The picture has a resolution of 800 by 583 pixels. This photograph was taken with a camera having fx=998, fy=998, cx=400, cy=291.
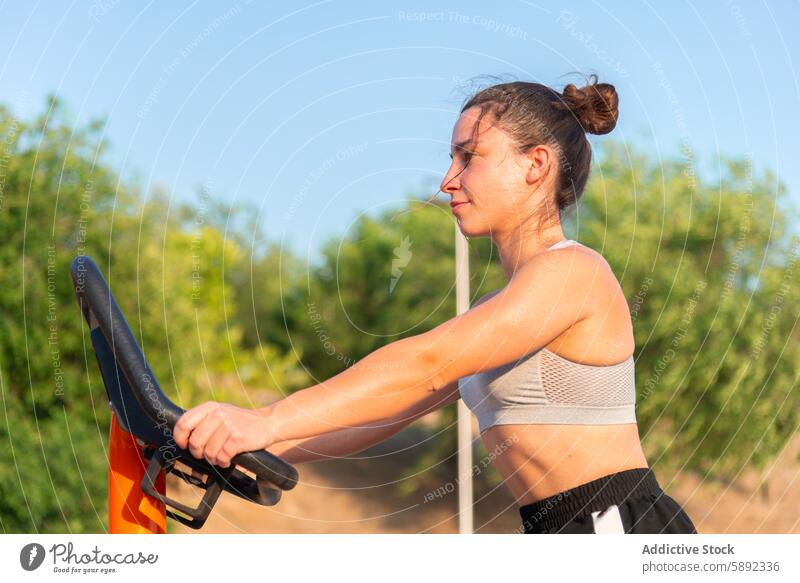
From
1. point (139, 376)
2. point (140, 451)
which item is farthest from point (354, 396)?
point (140, 451)

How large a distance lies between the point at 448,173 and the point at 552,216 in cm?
27

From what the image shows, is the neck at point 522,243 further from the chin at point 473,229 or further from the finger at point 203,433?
the finger at point 203,433

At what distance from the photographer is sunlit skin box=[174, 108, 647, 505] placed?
1.78 m

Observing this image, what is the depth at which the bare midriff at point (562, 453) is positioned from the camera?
2.16 m

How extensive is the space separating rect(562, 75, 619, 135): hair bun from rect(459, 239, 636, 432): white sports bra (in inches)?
17.2

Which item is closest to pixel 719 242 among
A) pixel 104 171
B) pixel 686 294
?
pixel 686 294

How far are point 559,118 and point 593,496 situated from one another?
882 mm

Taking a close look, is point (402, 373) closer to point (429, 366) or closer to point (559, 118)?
point (429, 366)

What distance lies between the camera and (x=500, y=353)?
1.92 metres

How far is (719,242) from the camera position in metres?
8.81
